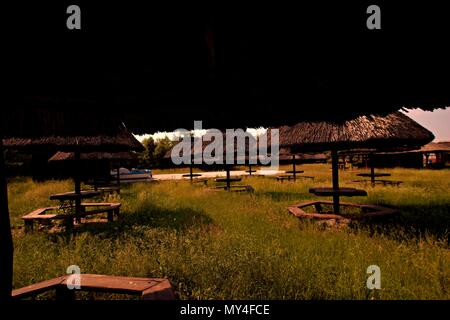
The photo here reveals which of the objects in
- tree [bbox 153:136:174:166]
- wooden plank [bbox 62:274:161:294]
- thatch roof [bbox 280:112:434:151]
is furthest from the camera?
tree [bbox 153:136:174:166]

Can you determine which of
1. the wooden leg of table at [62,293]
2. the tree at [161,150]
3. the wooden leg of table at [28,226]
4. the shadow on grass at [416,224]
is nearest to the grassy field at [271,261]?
the shadow on grass at [416,224]

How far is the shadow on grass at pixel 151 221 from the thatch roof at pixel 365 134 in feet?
11.2

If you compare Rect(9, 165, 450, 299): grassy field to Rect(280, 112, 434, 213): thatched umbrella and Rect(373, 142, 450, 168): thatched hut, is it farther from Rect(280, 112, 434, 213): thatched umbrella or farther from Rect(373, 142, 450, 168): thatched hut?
Rect(373, 142, 450, 168): thatched hut

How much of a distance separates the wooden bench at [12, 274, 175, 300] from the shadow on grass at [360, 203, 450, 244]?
4.21 m

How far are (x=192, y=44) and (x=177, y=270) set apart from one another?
284 centimetres

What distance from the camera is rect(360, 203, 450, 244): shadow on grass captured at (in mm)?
4621

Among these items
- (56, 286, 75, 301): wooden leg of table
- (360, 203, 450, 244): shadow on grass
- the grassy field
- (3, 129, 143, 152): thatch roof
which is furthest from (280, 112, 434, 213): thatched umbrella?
(56, 286, 75, 301): wooden leg of table

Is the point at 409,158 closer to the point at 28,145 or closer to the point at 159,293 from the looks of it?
the point at 159,293

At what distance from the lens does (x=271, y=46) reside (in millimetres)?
1574

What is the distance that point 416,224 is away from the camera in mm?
5344

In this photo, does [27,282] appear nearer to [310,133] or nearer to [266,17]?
[266,17]

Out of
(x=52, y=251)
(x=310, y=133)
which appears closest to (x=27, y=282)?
(x=52, y=251)

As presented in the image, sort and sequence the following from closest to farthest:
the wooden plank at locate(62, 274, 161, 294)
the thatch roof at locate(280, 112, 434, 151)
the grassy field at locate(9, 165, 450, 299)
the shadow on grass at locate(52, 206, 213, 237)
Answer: the wooden plank at locate(62, 274, 161, 294)
the grassy field at locate(9, 165, 450, 299)
the shadow on grass at locate(52, 206, 213, 237)
the thatch roof at locate(280, 112, 434, 151)

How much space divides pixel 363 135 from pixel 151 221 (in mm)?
5947
